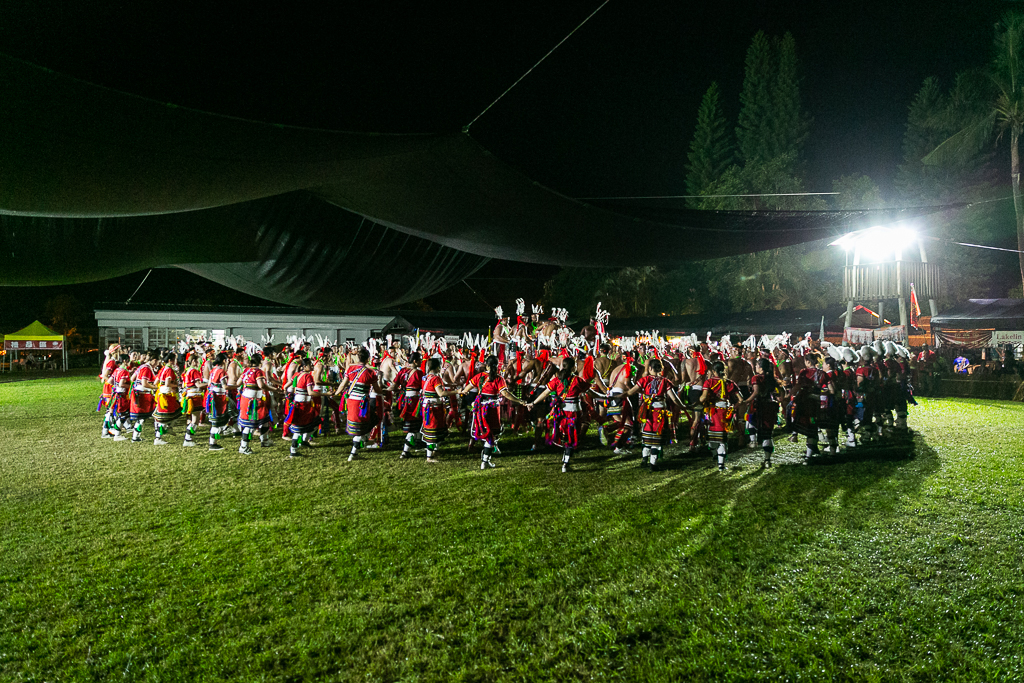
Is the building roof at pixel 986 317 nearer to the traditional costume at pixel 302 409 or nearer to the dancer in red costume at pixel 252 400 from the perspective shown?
the traditional costume at pixel 302 409

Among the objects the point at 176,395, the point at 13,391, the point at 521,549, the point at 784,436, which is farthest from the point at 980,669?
the point at 13,391

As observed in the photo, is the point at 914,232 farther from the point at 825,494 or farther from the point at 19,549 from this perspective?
the point at 19,549

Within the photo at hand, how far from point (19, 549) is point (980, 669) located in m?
7.07

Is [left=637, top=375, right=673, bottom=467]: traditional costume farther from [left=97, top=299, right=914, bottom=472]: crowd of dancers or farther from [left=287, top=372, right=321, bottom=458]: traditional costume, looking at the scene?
[left=287, top=372, right=321, bottom=458]: traditional costume

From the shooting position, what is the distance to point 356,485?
24.0 feet

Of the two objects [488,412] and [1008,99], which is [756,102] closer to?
[1008,99]

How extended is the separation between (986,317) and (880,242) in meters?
5.15

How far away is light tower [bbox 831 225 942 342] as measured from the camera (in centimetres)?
2453

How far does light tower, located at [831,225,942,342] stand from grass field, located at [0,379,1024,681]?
20.1 metres

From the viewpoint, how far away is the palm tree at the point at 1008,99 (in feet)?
70.7

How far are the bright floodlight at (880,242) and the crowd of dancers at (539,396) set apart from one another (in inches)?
573

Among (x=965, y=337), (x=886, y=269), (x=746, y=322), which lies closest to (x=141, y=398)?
(x=746, y=322)

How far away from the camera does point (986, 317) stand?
24.0 metres

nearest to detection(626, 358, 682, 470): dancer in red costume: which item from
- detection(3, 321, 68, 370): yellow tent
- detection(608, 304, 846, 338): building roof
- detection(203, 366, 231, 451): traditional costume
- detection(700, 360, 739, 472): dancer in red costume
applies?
detection(700, 360, 739, 472): dancer in red costume
